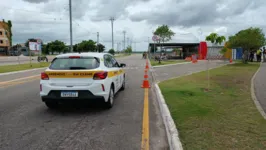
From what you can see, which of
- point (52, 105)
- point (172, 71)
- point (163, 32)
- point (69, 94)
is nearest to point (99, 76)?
point (69, 94)

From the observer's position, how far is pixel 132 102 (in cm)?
774

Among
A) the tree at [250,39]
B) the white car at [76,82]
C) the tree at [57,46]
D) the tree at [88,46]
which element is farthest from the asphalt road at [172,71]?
the tree at [57,46]

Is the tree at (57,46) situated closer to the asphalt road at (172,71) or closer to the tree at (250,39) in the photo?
the asphalt road at (172,71)

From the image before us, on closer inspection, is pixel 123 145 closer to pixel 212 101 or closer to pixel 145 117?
pixel 145 117

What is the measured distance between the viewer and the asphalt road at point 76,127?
14.0 ft

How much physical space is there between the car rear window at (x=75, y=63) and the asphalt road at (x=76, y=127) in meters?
1.26

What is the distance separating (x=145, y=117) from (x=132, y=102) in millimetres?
1784

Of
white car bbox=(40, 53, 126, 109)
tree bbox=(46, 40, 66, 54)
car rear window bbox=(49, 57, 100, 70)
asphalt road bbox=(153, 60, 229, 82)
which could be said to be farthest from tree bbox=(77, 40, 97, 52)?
white car bbox=(40, 53, 126, 109)

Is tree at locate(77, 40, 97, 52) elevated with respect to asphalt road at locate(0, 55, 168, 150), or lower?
elevated

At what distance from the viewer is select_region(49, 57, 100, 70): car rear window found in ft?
20.7

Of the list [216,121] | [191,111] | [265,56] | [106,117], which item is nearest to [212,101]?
[191,111]

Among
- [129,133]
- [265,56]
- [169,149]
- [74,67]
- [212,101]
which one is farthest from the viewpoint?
[265,56]

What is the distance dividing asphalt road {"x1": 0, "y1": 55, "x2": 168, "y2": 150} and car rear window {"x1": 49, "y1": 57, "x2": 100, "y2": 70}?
1259 mm

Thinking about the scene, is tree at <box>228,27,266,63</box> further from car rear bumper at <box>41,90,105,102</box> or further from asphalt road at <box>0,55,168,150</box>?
car rear bumper at <box>41,90,105,102</box>
